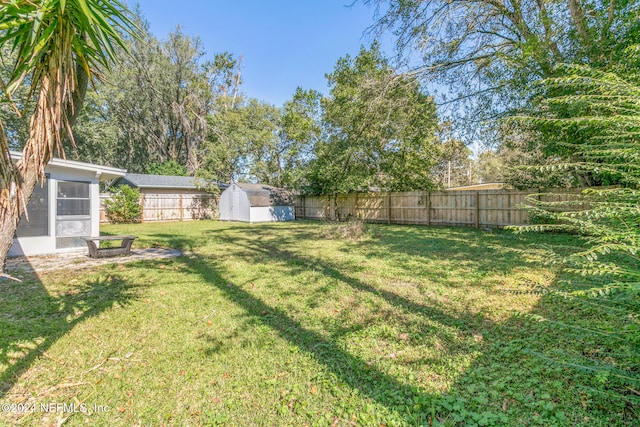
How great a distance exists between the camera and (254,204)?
1733 centimetres

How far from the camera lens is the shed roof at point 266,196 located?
687 inches

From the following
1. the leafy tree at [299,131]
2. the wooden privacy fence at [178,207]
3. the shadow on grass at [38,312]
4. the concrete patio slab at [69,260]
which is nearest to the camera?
the shadow on grass at [38,312]

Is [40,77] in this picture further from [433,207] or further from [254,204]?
[254,204]

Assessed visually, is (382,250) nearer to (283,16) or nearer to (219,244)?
(219,244)

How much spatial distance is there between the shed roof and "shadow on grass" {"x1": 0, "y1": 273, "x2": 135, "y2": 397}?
1220cm

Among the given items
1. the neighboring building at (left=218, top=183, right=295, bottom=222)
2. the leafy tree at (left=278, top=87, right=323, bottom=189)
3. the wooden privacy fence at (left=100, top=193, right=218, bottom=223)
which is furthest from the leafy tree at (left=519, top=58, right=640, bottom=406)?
the wooden privacy fence at (left=100, top=193, right=218, bottom=223)

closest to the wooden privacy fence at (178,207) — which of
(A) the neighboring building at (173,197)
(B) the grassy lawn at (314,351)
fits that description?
(A) the neighboring building at (173,197)

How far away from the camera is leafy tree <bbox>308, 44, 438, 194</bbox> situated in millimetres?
8798

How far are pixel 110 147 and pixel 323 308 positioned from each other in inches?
987

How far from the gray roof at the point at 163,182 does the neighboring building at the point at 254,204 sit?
5.49 ft

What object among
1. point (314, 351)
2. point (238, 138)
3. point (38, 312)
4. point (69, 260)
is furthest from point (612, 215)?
point (238, 138)

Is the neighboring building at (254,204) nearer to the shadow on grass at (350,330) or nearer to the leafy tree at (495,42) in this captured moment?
the shadow on grass at (350,330)

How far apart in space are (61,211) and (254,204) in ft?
33.3

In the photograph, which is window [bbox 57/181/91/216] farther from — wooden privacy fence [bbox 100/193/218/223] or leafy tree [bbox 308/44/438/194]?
wooden privacy fence [bbox 100/193/218/223]
